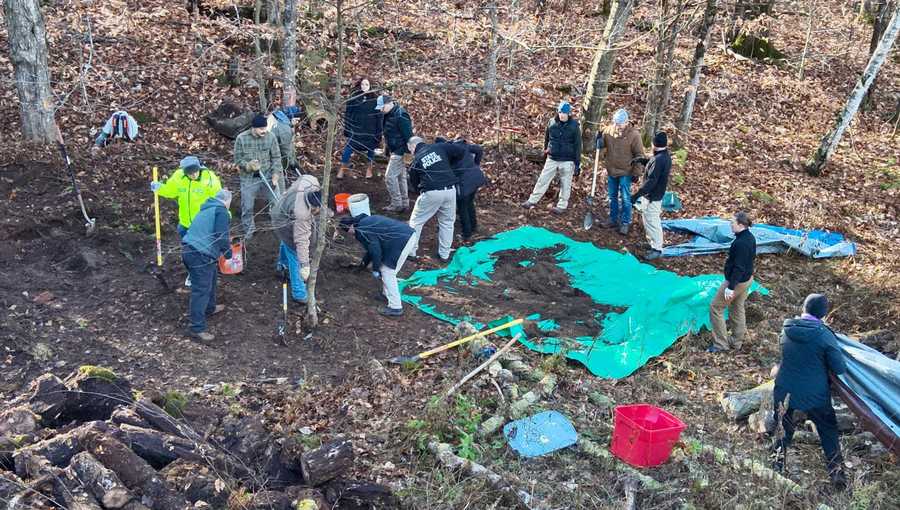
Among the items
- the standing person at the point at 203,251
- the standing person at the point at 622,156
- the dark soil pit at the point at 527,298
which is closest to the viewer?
the standing person at the point at 203,251

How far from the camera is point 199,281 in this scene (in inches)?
288

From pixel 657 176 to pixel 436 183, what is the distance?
3.07 meters

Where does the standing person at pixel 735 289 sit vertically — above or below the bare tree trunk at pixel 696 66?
below

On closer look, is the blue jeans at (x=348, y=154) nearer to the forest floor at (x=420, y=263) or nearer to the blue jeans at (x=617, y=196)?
the forest floor at (x=420, y=263)

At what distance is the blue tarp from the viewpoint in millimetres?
10289

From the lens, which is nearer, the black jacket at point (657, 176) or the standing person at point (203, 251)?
the standing person at point (203, 251)

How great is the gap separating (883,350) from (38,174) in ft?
35.3

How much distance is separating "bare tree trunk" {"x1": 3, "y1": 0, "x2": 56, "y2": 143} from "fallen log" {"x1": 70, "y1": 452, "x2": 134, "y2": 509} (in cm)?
778

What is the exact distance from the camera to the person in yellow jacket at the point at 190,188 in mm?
7957

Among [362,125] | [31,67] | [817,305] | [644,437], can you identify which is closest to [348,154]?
[362,125]

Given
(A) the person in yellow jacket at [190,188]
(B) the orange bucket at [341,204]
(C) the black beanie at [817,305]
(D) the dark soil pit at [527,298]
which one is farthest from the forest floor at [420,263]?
(C) the black beanie at [817,305]

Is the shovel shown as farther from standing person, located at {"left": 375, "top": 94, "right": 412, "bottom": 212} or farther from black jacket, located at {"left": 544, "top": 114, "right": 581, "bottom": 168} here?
standing person, located at {"left": 375, "top": 94, "right": 412, "bottom": 212}

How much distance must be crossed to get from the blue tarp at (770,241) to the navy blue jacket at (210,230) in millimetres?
6159

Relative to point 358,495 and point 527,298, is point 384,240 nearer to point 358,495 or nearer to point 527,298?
point 527,298
